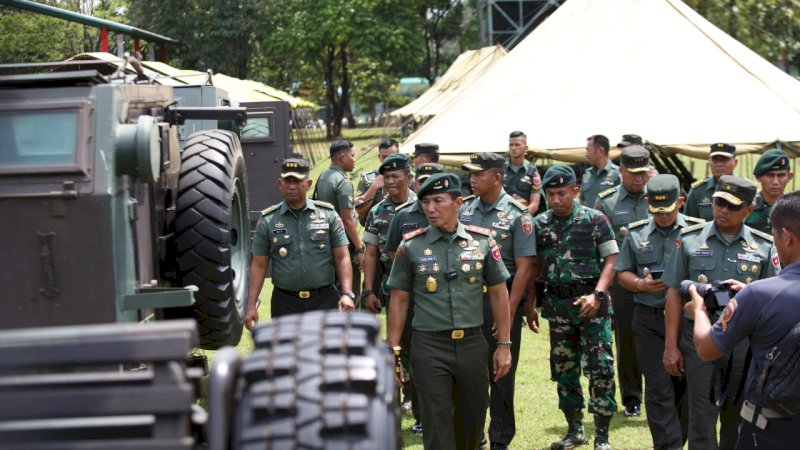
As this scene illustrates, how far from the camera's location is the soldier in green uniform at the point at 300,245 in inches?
305

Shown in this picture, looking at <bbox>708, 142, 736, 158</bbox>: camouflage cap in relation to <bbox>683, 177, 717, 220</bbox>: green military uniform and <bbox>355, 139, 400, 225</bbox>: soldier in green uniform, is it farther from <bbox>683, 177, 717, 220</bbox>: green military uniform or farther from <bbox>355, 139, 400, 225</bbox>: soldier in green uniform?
<bbox>355, 139, 400, 225</bbox>: soldier in green uniform

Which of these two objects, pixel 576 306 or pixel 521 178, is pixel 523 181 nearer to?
pixel 521 178

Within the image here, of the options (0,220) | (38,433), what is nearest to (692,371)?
(0,220)

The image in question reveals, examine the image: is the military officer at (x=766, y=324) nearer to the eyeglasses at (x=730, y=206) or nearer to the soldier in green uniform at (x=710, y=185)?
the eyeglasses at (x=730, y=206)

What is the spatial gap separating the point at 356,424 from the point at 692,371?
13.7 feet

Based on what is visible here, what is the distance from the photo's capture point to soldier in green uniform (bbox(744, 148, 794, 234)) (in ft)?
25.7

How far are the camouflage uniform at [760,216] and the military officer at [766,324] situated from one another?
347 cm

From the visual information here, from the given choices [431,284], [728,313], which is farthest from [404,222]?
[728,313]

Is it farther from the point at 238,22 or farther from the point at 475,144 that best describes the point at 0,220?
the point at 238,22

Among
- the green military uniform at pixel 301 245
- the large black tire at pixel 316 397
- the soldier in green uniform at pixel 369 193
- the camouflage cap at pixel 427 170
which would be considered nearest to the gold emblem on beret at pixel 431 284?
the green military uniform at pixel 301 245

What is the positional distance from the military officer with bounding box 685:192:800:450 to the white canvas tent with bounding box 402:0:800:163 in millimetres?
8503

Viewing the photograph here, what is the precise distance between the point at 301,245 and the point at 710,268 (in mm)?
2881

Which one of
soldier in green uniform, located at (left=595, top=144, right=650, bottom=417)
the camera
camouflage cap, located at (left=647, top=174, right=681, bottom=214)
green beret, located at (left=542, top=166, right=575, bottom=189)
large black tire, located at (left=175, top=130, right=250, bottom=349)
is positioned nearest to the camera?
the camera

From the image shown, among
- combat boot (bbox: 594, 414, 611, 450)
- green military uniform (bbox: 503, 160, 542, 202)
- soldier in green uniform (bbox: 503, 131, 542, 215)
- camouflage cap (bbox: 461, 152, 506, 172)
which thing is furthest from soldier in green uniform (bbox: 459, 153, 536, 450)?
green military uniform (bbox: 503, 160, 542, 202)
